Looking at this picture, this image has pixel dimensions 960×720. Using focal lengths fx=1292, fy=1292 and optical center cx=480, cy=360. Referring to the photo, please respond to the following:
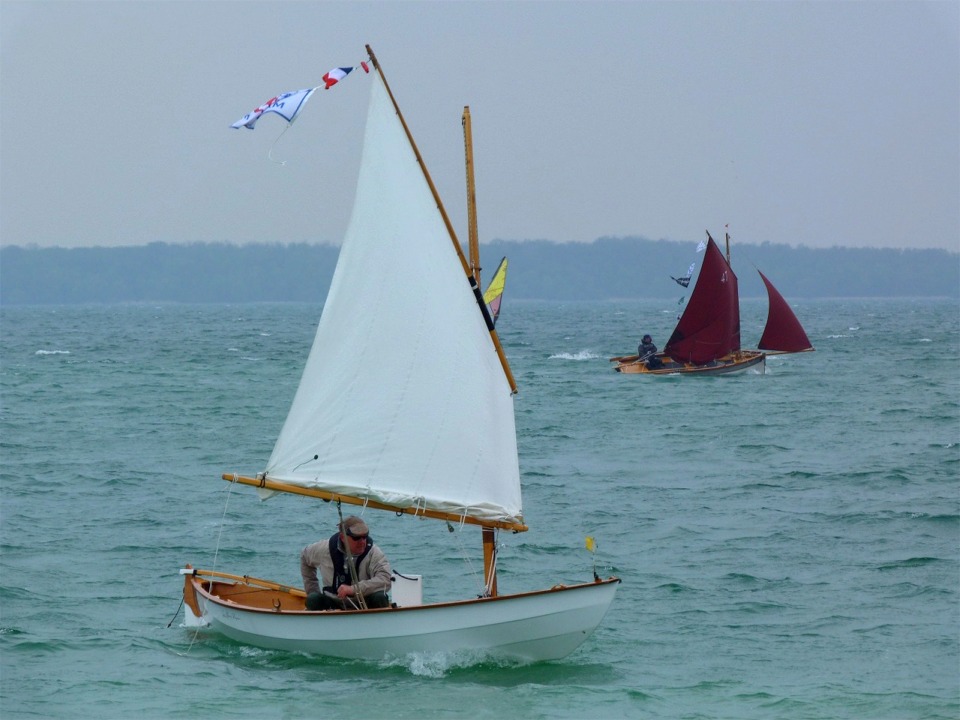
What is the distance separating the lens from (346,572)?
1583 centimetres

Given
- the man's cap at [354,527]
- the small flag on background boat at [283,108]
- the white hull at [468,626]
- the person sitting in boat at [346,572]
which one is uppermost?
the small flag on background boat at [283,108]

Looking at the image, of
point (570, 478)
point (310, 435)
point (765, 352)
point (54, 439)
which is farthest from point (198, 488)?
point (765, 352)

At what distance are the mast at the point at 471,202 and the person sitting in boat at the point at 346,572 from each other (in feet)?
11.6

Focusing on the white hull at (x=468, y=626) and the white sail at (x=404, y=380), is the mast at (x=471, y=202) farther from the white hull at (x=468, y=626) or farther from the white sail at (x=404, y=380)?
the white hull at (x=468, y=626)

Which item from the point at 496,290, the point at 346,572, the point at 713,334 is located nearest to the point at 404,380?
the point at 346,572

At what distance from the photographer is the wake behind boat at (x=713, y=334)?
59094mm

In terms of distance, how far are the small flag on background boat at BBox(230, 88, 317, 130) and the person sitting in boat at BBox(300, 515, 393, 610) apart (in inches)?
206

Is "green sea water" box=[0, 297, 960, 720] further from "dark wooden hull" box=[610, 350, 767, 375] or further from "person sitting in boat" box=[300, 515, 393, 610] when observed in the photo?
"dark wooden hull" box=[610, 350, 767, 375]

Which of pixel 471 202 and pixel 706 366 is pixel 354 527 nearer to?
pixel 471 202

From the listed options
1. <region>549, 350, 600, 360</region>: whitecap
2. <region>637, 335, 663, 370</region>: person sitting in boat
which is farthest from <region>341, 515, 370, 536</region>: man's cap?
<region>549, 350, 600, 360</region>: whitecap

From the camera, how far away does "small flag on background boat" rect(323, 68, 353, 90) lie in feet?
55.5

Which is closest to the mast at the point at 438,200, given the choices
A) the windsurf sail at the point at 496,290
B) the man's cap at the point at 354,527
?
the man's cap at the point at 354,527

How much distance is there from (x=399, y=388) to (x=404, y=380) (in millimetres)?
120

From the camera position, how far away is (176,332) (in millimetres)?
120250
